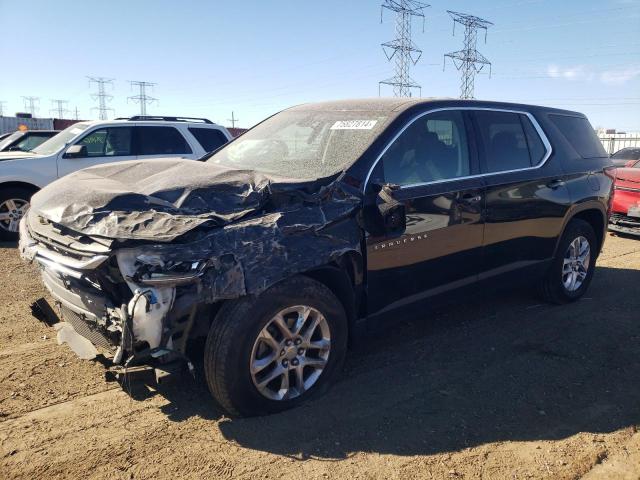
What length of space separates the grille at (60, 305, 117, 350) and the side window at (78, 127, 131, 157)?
6269mm

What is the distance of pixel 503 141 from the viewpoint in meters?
4.65

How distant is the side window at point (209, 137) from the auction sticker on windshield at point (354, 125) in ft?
19.8

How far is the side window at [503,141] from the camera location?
175 inches

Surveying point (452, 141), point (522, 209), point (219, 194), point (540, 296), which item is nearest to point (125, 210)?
point (219, 194)

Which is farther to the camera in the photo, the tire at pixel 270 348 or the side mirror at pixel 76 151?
the side mirror at pixel 76 151

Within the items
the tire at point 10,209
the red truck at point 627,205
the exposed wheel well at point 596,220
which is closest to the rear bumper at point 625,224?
the red truck at point 627,205

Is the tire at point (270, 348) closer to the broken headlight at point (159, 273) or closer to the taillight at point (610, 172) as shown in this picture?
the broken headlight at point (159, 273)

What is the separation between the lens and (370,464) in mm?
2840

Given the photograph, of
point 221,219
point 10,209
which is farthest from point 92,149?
point 221,219

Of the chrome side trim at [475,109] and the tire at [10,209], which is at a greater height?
the chrome side trim at [475,109]

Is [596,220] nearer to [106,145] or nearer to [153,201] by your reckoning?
[153,201]

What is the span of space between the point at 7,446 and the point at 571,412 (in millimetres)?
3415

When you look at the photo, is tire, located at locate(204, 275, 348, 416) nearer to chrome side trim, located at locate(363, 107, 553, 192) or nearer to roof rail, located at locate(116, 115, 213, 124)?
chrome side trim, located at locate(363, 107, 553, 192)

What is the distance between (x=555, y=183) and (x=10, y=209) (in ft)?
25.8
